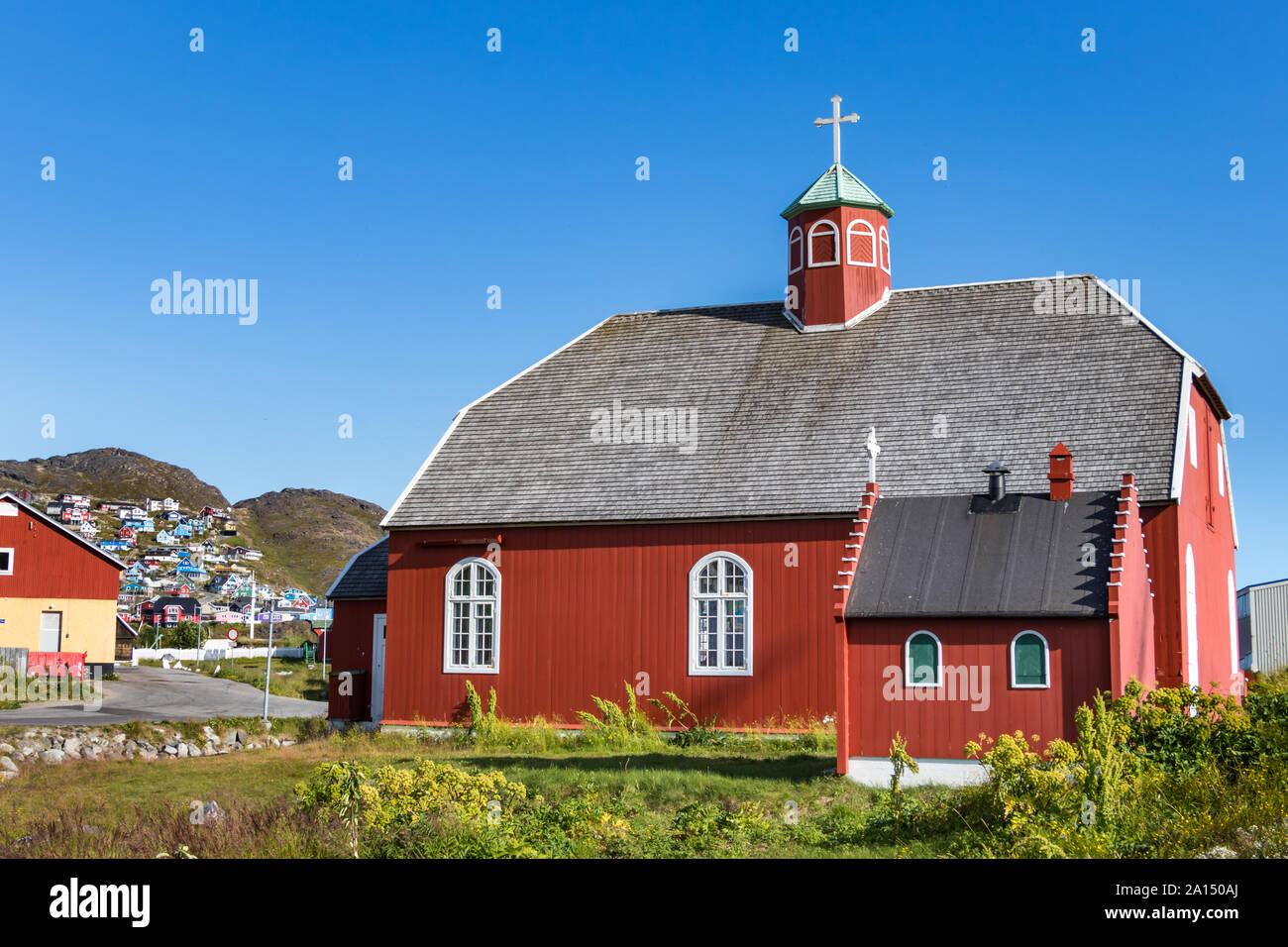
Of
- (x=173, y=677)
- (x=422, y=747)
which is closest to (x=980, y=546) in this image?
(x=422, y=747)

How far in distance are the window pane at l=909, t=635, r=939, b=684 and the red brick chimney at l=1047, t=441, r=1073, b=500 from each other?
3.28 meters

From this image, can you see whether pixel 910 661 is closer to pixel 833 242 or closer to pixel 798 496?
pixel 798 496

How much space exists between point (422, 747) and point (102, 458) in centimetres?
19406

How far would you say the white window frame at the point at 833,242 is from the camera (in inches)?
1104

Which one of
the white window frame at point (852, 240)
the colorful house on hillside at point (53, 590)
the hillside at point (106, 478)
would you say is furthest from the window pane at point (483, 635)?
the hillside at point (106, 478)

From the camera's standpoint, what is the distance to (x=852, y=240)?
28.2 meters

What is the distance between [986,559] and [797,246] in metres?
13.1

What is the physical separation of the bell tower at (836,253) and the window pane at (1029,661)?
12.5m

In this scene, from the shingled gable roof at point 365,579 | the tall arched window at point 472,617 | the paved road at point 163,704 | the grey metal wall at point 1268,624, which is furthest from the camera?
the grey metal wall at point 1268,624

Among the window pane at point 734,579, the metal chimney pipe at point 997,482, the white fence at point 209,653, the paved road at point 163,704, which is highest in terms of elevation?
the metal chimney pipe at point 997,482

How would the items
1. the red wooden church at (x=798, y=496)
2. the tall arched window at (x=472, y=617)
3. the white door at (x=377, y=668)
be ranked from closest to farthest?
1. the red wooden church at (x=798, y=496)
2. the tall arched window at (x=472, y=617)
3. the white door at (x=377, y=668)

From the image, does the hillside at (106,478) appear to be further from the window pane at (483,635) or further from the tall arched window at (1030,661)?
the tall arched window at (1030,661)

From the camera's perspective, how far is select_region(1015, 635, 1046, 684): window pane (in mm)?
16531

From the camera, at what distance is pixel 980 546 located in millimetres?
17938
